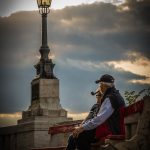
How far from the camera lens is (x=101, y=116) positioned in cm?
726

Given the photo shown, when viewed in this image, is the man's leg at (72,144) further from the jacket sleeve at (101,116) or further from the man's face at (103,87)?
the man's face at (103,87)

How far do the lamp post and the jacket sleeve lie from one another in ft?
30.9

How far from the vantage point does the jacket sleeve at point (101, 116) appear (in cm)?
727

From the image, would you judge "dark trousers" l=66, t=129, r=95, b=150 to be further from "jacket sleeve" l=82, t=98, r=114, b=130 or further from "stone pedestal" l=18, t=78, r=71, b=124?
"stone pedestal" l=18, t=78, r=71, b=124

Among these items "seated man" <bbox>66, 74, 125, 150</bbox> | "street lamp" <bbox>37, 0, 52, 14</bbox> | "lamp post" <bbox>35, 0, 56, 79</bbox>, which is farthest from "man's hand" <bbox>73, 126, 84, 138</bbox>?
"street lamp" <bbox>37, 0, 52, 14</bbox>

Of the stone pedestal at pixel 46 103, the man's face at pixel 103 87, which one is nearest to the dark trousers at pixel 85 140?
the man's face at pixel 103 87

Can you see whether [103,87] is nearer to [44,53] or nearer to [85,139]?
[85,139]

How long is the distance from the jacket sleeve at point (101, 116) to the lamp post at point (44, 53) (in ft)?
30.9

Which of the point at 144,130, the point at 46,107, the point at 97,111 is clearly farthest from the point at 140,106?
the point at 46,107

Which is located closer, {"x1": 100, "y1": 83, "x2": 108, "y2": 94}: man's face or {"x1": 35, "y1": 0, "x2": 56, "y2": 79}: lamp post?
{"x1": 100, "y1": 83, "x2": 108, "y2": 94}: man's face

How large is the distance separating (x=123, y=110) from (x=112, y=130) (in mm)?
460

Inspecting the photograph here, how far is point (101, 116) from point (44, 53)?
9.62 meters

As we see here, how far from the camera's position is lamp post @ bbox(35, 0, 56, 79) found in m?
16.7

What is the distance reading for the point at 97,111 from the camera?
25.4 feet
